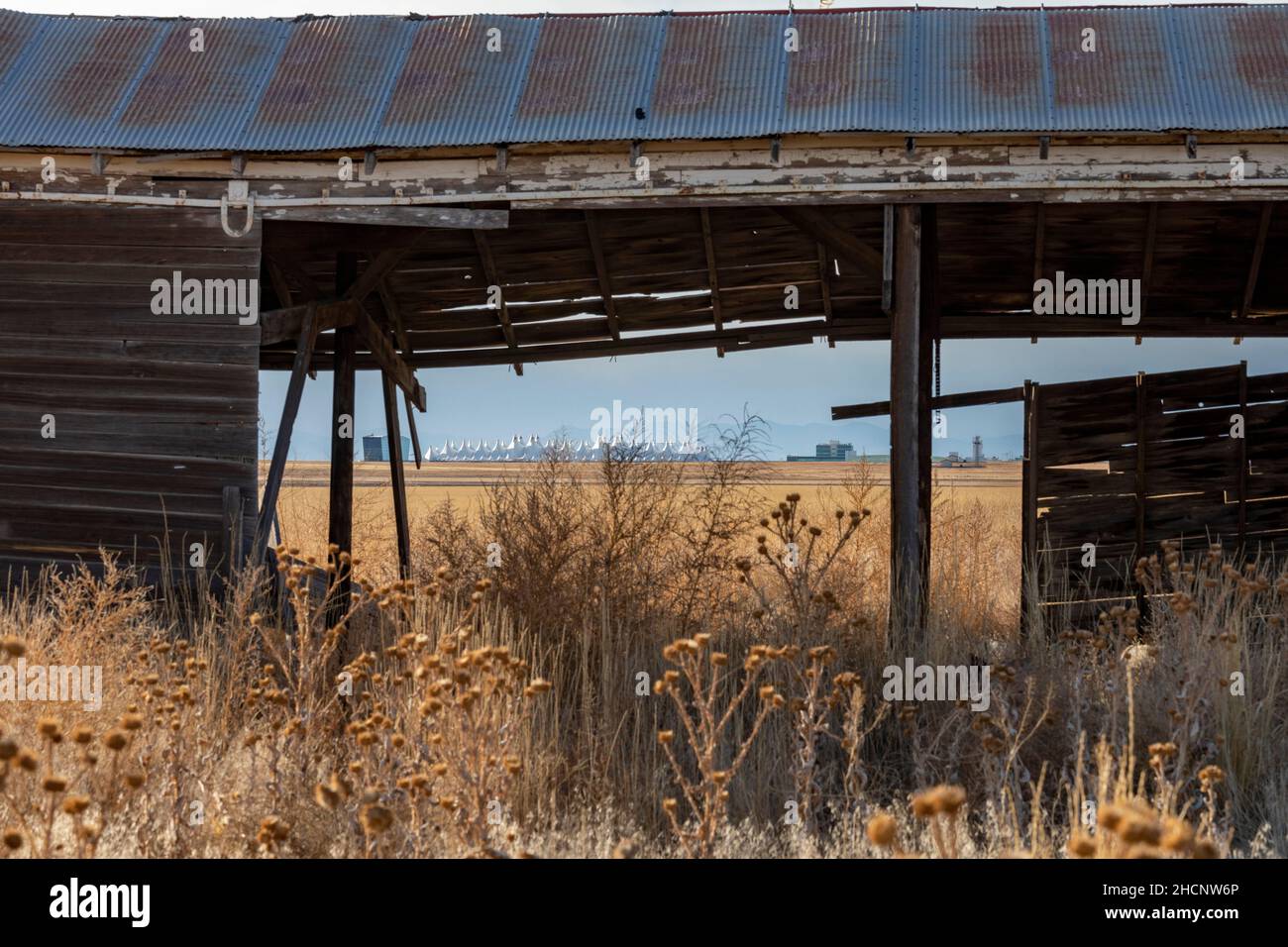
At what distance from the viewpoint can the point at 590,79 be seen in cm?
845

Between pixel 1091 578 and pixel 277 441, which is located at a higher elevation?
pixel 277 441

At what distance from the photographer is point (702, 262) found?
35.8 ft

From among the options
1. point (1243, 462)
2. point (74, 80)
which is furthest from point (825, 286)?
point (74, 80)

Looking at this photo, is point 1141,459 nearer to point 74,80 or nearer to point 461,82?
point 461,82

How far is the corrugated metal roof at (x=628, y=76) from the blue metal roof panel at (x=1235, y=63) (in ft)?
0.06

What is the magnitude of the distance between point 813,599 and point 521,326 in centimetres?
682

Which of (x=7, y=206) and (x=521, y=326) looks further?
(x=521, y=326)

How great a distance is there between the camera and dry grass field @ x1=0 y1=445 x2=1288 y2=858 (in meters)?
3.92

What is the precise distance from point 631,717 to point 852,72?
4784mm

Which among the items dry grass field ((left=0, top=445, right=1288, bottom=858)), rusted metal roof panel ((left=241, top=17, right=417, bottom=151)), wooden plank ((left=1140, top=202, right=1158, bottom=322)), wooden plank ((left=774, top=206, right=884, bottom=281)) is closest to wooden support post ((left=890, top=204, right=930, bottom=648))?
wooden plank ((left=774, top=206, right=884, bottom=281))

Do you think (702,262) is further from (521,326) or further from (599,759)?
(599,759)

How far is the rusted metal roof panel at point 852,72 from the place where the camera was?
7.71 m

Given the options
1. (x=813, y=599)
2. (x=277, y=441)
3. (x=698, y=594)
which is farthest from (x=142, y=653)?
(x=698, y=594)
